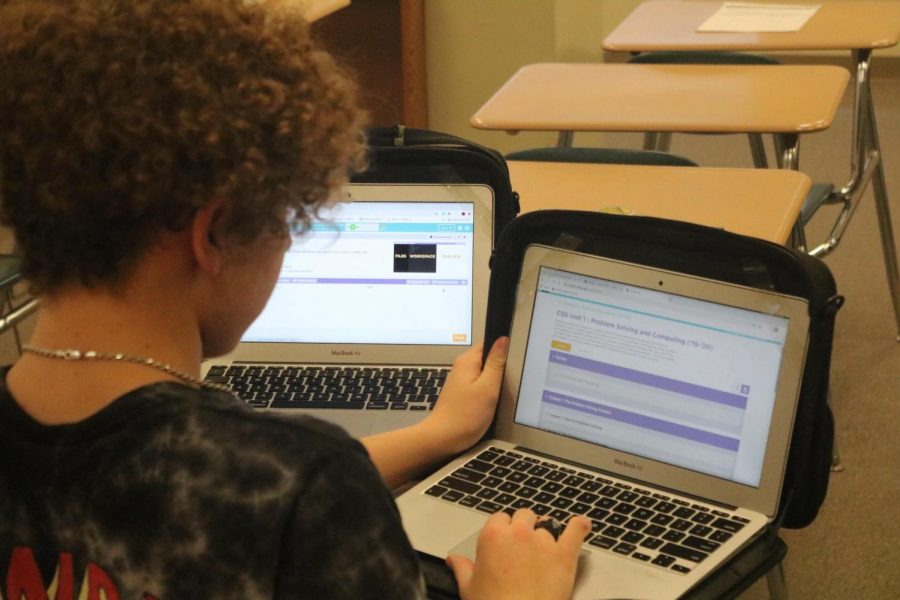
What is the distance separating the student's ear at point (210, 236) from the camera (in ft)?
2.34

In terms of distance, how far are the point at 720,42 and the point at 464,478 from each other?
1.97m

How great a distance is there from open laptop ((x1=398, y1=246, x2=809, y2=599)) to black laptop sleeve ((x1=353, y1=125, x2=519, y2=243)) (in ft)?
0.84

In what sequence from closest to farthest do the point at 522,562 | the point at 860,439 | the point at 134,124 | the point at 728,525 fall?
the point at 134,124
the point at 522,562
the point at 728,525
the point at 860,439

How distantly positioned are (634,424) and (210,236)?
0.53 metres

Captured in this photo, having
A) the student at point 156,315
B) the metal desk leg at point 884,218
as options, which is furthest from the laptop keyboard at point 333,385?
the metal desk leg at point 884,218

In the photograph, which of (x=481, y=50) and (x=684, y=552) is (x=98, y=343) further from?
(x=481, y=50)

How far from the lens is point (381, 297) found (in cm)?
142

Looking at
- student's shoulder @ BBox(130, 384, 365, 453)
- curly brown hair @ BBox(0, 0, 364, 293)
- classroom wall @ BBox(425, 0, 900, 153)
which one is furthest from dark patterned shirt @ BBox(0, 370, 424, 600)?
classroom wall @ BBox(425, 0, 900, 153)

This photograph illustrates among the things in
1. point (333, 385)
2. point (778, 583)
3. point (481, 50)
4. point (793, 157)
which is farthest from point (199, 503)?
point (481, 50)

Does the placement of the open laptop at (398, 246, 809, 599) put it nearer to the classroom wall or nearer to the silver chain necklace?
the silver chain necklace

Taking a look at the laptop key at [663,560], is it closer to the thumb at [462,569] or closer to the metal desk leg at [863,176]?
the thumb at [462,569]

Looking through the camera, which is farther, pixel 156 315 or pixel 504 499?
pixel 504 499

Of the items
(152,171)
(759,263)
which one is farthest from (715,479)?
(152,171)

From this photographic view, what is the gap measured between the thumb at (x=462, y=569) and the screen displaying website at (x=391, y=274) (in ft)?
1.55
